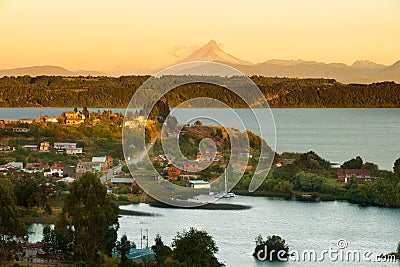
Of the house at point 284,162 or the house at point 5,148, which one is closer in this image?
the house at point 284,162

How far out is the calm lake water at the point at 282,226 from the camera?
35.2 feet

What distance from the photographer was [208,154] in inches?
719

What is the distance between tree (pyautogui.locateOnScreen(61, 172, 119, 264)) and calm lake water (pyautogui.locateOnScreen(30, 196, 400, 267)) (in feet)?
4.82

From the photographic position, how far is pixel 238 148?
19.7m

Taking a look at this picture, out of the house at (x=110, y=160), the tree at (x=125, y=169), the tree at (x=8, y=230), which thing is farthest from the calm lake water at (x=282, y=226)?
the house at (x=110, y=160)

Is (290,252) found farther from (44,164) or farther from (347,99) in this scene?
(347,99)

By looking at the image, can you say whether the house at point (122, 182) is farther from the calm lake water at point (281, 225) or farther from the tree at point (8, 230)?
the tree at point (8, 230)

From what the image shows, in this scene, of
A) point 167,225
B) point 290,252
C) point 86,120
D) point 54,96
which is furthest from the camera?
point 54,96

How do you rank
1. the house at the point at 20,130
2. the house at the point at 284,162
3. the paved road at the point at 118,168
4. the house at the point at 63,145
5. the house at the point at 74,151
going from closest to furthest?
the paved road at the point at 118,168, the house at the point at 284,162, the house at the point at 74,151, the house at the point at 63,145, the house at the point at 20,130

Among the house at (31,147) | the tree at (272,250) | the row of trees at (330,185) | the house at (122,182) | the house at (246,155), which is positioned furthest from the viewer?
the house at (31,147)

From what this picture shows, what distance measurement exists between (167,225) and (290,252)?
88.3 inches

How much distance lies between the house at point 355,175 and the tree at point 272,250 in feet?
→ 21.4

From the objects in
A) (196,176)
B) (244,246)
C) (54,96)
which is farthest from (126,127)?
(54,96)

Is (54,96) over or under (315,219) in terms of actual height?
over
